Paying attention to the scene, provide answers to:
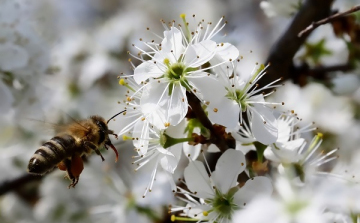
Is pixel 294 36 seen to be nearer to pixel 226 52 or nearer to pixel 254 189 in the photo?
pixel 226 52

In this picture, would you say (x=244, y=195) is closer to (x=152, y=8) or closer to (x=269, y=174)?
(x=269, y=174)

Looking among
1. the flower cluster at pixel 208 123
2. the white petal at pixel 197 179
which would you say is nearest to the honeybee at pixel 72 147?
the flower cluster at pixel 208 123

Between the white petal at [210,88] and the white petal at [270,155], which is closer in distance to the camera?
the white petal at [210,88]

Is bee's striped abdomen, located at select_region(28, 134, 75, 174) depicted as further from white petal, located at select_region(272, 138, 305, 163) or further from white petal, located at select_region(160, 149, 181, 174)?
white petal, located at select_region(272, 138, 305, 163)

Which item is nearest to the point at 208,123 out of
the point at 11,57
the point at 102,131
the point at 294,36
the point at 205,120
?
the point at 205,120

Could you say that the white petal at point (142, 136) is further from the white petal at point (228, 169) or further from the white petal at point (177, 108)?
the white petal at point (228, 169)
